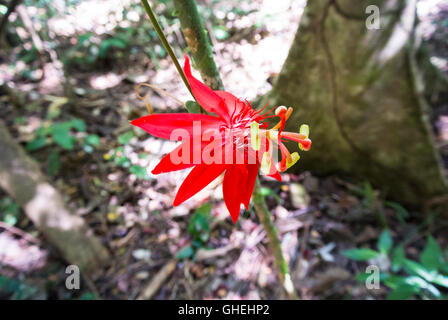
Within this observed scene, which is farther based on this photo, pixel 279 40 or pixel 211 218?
pixel 279 40

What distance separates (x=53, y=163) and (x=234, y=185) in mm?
1732

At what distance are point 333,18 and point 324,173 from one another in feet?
2.89

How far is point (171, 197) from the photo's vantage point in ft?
5.44

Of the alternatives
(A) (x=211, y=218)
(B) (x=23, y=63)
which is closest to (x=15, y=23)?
(B) (x=23, y=63)

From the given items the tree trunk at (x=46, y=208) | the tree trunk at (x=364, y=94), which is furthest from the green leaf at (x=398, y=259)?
the tree trunk at (x=46, y=208)

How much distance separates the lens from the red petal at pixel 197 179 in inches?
19.3

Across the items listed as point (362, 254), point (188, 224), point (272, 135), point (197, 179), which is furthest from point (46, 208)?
point (362, 254)

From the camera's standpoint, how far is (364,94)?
142 centimetres

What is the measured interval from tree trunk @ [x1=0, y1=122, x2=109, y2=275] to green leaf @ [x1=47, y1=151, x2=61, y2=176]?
367mm

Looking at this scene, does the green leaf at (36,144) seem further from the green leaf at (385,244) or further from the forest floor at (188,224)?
the green leaf at (385,244)

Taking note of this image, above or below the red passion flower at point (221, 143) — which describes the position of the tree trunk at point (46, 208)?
below

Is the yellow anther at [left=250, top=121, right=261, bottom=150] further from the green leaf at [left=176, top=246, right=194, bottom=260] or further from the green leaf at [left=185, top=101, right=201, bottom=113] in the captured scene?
the green leaf at [left=176, top=246, right=194, bottom=260]

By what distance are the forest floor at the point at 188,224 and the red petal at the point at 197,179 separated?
621 mm
